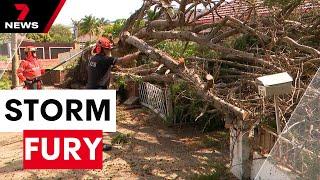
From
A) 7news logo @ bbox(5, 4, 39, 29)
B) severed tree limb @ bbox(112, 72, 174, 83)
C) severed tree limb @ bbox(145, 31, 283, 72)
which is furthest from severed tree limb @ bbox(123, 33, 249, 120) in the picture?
7news logo @ bbox(5, 4, 39, 29)

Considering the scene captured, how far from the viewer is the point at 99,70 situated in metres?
7.24

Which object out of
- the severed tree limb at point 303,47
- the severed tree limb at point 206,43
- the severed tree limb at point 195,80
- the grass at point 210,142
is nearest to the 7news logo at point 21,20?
the severed tree limb at point 195,80

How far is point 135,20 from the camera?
10344mm

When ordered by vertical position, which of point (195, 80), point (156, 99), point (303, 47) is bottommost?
point (156, 99)

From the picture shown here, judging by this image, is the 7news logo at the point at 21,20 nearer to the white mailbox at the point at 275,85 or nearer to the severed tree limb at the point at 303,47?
the severed tree limb at the point at 303,47

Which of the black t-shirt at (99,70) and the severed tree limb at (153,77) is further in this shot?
the severed tree limb at (153,77)

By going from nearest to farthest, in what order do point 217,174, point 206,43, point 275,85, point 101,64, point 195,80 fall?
1. point 275,85
2. point 217,174
3. point 195,80
4. point 101,64
5. point 206,43

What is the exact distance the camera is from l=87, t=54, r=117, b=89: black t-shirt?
7.12 m

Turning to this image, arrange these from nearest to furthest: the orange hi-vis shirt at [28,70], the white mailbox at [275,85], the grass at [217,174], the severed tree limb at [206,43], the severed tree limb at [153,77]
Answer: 1. the white mailbox at [275,85]
2. the grass at [217,174]
3. the severed tree limb at [206,43]
4. the severed tree limb at [153,77]
5. the orange hi-vis shirt at [28,70]

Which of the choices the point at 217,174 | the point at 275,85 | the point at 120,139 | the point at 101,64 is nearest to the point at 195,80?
the point at 217,174

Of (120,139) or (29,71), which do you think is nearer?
(120,139)

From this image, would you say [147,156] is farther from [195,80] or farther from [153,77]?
[153,77]

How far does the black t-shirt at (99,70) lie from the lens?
712cm

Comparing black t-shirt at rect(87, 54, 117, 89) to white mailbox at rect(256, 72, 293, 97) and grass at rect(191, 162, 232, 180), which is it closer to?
grass at rect(191, 162, 232, 180)
